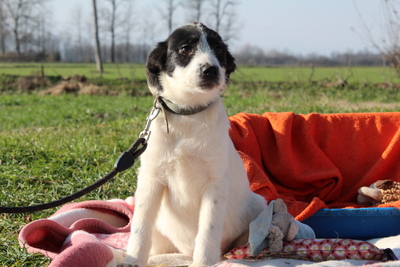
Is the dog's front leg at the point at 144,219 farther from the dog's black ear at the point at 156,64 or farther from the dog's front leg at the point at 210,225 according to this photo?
the dog's black ear at the point at 156,64

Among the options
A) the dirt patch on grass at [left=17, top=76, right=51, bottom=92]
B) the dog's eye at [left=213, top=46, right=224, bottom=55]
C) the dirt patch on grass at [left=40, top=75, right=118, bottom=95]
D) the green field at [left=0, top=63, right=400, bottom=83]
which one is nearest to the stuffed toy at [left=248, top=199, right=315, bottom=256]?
the dog's eye at [left=213, top=46, right=224, bottom=55]

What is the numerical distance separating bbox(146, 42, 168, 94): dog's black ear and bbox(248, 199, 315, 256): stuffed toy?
1.06m

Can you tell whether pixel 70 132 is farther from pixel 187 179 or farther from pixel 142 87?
pixel 142 87

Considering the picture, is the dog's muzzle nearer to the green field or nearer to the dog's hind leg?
the dog's hind leg

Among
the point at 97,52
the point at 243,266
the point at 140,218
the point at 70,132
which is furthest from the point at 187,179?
the point at 97,52

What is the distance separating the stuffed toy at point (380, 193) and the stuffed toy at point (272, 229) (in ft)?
4.69

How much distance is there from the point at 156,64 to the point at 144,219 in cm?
96

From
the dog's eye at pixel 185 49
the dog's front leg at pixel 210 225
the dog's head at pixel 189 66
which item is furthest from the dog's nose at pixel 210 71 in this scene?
the dog's front leg at pixel 210 225

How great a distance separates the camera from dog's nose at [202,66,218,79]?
2.56m

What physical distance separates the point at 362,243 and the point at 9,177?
3.27m

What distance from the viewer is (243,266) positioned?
95.6 inches

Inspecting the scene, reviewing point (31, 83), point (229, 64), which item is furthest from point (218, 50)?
point (31, 83)

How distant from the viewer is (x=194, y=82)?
2594 millimetres

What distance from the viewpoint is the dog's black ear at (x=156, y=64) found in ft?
9.22
